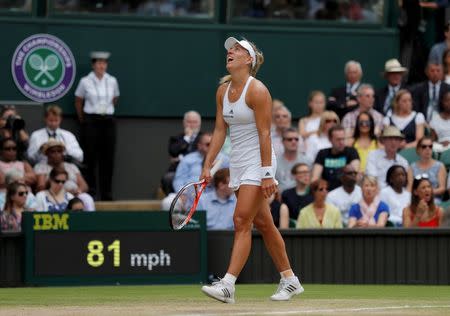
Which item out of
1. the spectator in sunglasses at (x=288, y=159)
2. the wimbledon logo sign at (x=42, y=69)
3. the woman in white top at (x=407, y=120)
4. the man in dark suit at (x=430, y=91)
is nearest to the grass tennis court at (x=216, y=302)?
the spectator in sunglasses at (x=288, y=159)

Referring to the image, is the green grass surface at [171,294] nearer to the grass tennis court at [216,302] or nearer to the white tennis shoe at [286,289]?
the grass tennis court at [216,302]

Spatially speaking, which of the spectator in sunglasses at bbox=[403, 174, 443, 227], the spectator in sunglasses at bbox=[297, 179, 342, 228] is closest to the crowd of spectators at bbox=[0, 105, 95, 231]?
the spectator in sunglasses at bbox=[297, 179, 342, 228]

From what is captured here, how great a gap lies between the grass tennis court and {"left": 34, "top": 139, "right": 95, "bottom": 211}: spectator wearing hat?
76.6 inches

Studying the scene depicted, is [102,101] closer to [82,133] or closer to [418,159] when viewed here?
[82,133]

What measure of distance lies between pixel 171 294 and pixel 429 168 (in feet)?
16.7

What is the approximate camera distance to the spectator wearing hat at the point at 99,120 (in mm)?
→ 18094

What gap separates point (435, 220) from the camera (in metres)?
15.6

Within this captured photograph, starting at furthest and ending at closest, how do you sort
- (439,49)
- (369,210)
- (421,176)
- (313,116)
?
(439,49)
(313,116)
(369,210)
(421,176)

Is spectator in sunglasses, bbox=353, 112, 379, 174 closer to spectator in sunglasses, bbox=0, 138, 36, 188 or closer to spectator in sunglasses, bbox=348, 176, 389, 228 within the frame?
spectator in sunglasses, bbox=348, 176, 389, 228

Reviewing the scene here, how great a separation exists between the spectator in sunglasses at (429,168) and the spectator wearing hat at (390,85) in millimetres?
1757

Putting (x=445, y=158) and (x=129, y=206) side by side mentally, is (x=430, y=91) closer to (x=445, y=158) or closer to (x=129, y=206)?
(x=445, y=158)

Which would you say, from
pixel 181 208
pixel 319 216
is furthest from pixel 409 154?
pixel 181 208

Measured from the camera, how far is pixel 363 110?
17672mm

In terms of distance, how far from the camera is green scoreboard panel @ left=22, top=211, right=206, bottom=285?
1482cm
